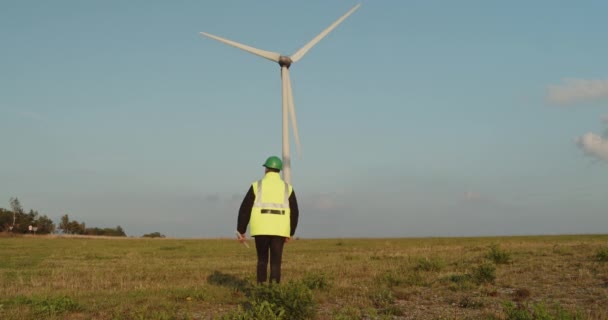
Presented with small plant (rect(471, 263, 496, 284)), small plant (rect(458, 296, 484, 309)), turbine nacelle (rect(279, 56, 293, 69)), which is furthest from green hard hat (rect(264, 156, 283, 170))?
turbine nacelle (rect(279, 56, 293, 69))

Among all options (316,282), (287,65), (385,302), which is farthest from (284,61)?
(385,302)

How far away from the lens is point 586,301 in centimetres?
891

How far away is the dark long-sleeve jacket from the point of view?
9.67m

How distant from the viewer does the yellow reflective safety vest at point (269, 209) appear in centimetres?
945

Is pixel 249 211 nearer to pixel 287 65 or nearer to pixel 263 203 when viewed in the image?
pixel 263 203

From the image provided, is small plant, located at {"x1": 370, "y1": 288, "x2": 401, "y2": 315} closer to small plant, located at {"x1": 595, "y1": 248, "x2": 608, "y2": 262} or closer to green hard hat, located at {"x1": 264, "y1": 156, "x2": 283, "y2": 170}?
green hard hat, located at {"x1": 264, "y1": 156, "x2": 283, "y2": 170}

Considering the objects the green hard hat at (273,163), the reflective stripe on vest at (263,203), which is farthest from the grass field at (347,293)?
the green hard hat at (273,163)

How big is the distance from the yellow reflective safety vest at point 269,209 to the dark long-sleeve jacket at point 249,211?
7.0 inches

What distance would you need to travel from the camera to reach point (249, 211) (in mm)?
9727

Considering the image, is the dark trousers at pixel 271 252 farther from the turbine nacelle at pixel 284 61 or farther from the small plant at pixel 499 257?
the turbine nacelle at pixel 284 61

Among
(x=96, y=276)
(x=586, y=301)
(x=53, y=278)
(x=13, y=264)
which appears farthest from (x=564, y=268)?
(x=13, y=264)

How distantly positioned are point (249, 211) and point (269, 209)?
443mm

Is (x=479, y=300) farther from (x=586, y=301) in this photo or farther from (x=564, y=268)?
(x=564, y=268)

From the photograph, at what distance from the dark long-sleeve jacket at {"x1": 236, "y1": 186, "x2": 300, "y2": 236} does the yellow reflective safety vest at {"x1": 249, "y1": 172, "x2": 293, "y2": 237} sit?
18cm
